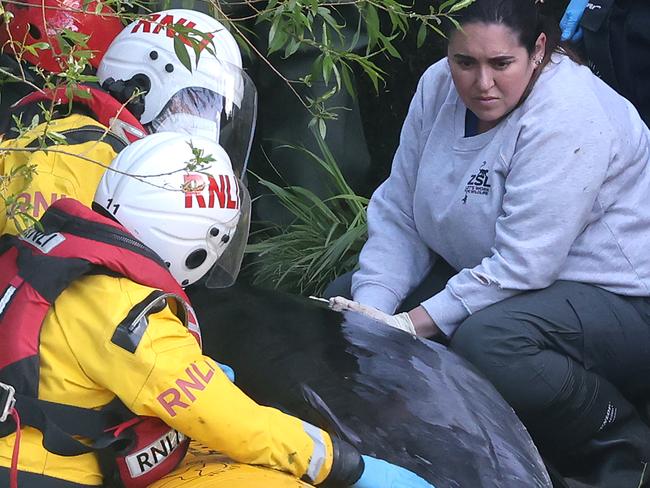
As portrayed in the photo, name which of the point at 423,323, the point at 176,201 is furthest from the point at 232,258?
the point at 423,323

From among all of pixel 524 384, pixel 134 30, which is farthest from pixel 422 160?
pixel 134 30

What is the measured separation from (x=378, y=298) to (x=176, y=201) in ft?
3.51

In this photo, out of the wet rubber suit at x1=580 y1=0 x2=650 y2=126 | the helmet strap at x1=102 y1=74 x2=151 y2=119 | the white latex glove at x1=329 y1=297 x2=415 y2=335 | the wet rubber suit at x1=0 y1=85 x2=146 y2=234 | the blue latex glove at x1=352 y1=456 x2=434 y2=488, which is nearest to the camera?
the blue latex glove at x1=352 y1=456 x2=434 y2=488

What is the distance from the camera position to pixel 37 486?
214 centimetres

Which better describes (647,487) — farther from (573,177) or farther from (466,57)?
(466,57)

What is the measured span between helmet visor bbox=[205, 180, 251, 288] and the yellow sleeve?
683 mm

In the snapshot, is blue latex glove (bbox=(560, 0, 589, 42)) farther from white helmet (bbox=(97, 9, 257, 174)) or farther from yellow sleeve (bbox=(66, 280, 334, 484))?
yellow sleeve (bbox=(66, 280, 334, 484))

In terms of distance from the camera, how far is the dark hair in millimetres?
3094

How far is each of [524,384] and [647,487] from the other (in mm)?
516

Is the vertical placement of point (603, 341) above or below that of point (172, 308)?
below

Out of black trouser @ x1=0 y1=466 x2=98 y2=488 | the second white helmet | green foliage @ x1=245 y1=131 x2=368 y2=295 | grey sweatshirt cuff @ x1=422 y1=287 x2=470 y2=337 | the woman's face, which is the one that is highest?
the woman's face

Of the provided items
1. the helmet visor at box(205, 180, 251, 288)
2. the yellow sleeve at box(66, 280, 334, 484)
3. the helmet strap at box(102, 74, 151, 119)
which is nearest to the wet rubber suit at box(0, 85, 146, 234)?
the helmet strap at box(102, 74, 151, 119)

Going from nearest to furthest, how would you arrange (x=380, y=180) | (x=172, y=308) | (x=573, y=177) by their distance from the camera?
(x=172, y=308) → (x=573, y=177) → (x=380, y=180)

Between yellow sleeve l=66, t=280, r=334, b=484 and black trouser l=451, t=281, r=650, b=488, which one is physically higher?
yellow sleeve l=66, t=280, r=334, b=484
